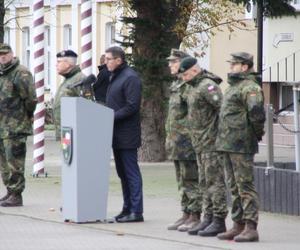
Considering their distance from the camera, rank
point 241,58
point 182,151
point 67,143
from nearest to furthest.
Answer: point 241,58, point 182,151, point 67,143

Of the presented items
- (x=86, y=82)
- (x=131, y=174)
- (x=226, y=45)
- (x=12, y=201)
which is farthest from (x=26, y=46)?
(x=131, y=174)

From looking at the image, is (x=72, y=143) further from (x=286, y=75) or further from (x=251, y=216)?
(x=286, y=75)

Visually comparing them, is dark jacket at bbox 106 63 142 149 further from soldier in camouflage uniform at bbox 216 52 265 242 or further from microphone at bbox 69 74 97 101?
soldier in camouflage uniform at bbox 216 52 265 242

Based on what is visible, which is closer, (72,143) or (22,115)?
(72,143)

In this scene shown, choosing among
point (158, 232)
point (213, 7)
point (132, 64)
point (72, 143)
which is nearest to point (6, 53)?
point (72, 143)

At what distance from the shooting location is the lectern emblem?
1523cm

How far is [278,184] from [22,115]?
3.57 metres

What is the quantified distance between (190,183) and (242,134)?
1.34 m

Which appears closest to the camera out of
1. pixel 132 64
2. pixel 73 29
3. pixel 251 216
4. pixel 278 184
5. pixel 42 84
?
pixel 251 216

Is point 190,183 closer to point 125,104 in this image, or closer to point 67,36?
point 125,104

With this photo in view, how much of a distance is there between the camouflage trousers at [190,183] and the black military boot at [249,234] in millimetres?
1080

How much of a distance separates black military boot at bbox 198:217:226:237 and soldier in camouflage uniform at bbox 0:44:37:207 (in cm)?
403

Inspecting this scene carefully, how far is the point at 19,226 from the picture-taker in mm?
15156

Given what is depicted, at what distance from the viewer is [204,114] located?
543 inches
